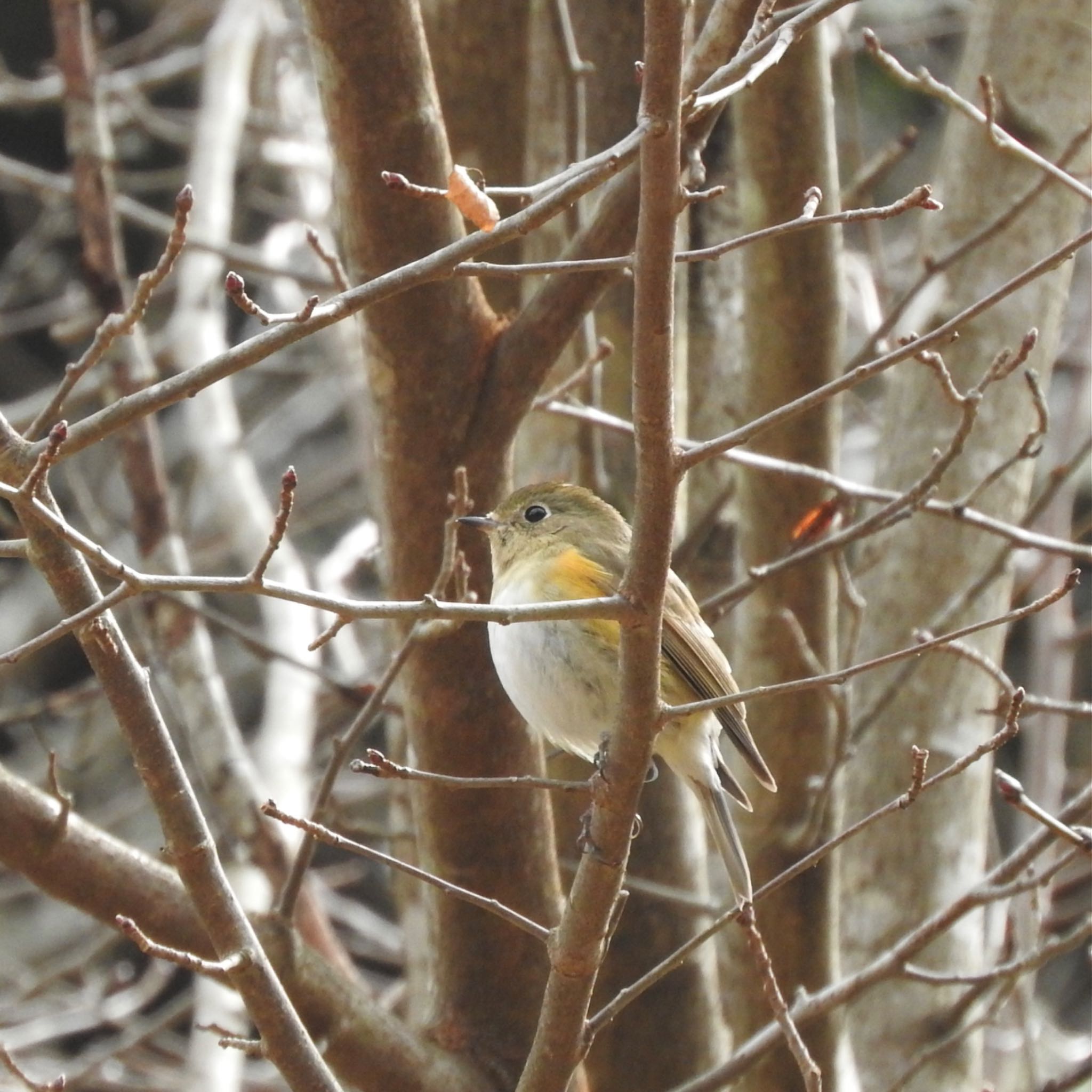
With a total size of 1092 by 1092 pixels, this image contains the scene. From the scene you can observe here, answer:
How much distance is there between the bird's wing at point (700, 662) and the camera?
3084 millimetres

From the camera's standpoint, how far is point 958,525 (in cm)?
409

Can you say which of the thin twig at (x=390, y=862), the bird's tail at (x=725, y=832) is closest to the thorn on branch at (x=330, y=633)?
the thin twig at (x=390, y=862)

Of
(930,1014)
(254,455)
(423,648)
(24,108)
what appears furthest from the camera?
(254,455)

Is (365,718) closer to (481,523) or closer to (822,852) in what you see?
(481,523)

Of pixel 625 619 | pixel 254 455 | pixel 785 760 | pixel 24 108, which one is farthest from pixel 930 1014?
pixel 24 108

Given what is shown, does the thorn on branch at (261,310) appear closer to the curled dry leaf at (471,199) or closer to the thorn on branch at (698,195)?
the curled dry leaf at (471,199)

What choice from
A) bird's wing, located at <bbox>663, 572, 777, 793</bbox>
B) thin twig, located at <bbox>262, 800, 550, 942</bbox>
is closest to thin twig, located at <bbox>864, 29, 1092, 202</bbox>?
bird's wing, located at <bbox>663, 572, 777, 793</bbox>

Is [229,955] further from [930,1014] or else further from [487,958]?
[930,1014]

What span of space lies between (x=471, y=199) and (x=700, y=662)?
1641 millimetres

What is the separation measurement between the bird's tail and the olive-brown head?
0.54 m

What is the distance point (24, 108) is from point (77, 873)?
6.90 meters

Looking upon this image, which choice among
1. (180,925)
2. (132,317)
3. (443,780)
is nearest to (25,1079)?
(180,925)

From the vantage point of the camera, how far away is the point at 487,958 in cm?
297

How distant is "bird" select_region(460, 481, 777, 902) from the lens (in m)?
2.91
